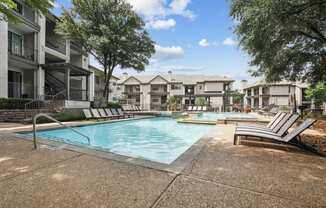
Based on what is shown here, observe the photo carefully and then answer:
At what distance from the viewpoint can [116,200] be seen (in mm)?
2150

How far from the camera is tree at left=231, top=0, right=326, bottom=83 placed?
4379mm

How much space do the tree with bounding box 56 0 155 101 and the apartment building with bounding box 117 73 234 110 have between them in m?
24.1

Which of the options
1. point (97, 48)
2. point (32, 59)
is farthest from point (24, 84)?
point (97, 48)

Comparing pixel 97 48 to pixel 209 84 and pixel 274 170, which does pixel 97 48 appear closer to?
pixel 274 170

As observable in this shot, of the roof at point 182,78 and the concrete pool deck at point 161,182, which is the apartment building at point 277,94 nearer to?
the roof at point 182,78

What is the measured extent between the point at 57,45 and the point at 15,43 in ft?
15.2

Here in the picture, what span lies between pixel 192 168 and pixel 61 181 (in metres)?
2.08

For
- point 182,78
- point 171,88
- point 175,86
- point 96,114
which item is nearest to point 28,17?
point 96,114

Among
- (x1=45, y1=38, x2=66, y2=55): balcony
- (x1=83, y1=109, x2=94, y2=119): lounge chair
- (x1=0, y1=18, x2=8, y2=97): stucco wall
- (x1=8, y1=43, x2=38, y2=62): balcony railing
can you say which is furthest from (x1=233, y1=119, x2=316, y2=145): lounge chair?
(x1=45, y1=38, x2=66, y2=55): balcony

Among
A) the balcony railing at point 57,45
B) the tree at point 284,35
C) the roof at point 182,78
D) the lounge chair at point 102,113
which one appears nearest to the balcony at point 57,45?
the balcony railing at point 57,45

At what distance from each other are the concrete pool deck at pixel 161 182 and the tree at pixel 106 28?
13.7 meters

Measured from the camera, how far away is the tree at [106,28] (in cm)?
1593

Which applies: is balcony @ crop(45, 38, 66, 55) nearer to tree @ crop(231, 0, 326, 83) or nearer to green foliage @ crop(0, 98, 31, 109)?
green foliage @ crop(0, 98, 31, 109)

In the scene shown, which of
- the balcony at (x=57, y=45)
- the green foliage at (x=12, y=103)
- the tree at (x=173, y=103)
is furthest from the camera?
the tree at (x=173, y=103)
